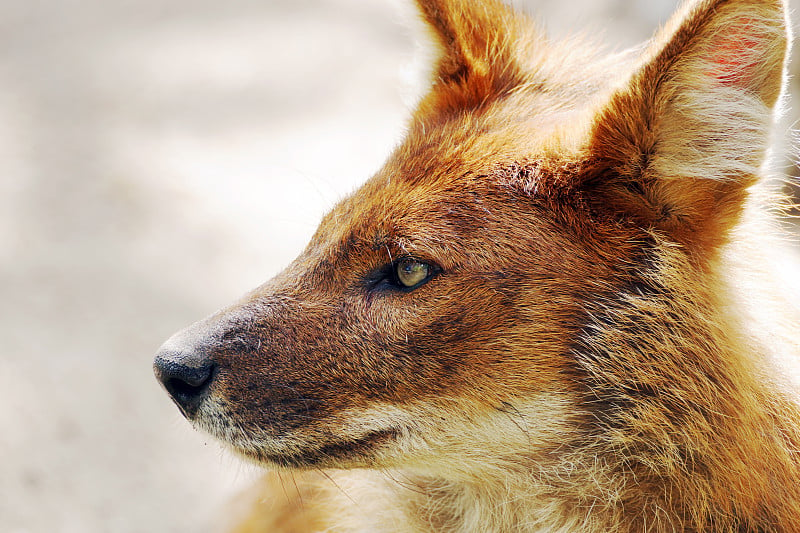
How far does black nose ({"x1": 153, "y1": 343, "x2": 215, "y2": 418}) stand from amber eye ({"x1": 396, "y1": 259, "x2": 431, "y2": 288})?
1.95 feet

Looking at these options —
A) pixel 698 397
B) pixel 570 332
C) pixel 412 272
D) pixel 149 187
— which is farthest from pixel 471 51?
pixel 149 187

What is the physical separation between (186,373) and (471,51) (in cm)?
152

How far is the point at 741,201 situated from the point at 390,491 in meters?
1.50

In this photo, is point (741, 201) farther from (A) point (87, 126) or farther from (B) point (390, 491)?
(A) point (87, 126)

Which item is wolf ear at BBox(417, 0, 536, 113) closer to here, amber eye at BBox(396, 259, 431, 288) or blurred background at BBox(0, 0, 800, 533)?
blurred background at BBox(0, 0, 800, 533)

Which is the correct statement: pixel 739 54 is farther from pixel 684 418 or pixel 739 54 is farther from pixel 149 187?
pixel 149 187

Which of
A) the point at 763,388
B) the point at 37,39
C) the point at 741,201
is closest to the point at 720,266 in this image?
the point at 741,201

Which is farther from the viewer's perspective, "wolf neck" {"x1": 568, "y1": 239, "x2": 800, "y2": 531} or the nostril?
the nostril

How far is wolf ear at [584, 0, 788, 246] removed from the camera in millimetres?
2291

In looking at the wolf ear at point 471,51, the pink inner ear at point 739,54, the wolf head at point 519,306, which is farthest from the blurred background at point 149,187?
the pink inner ear at point 739,54

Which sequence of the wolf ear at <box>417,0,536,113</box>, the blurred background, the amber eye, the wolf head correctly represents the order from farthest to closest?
1. the blurred background
2. the wolf ear at <box>417,0,536,113</box>
3. the amber eye
4. the wolf head

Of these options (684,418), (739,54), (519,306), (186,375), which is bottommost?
(684,418)

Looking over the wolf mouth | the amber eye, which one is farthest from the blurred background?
the amber eye

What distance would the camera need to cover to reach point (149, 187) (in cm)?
622
